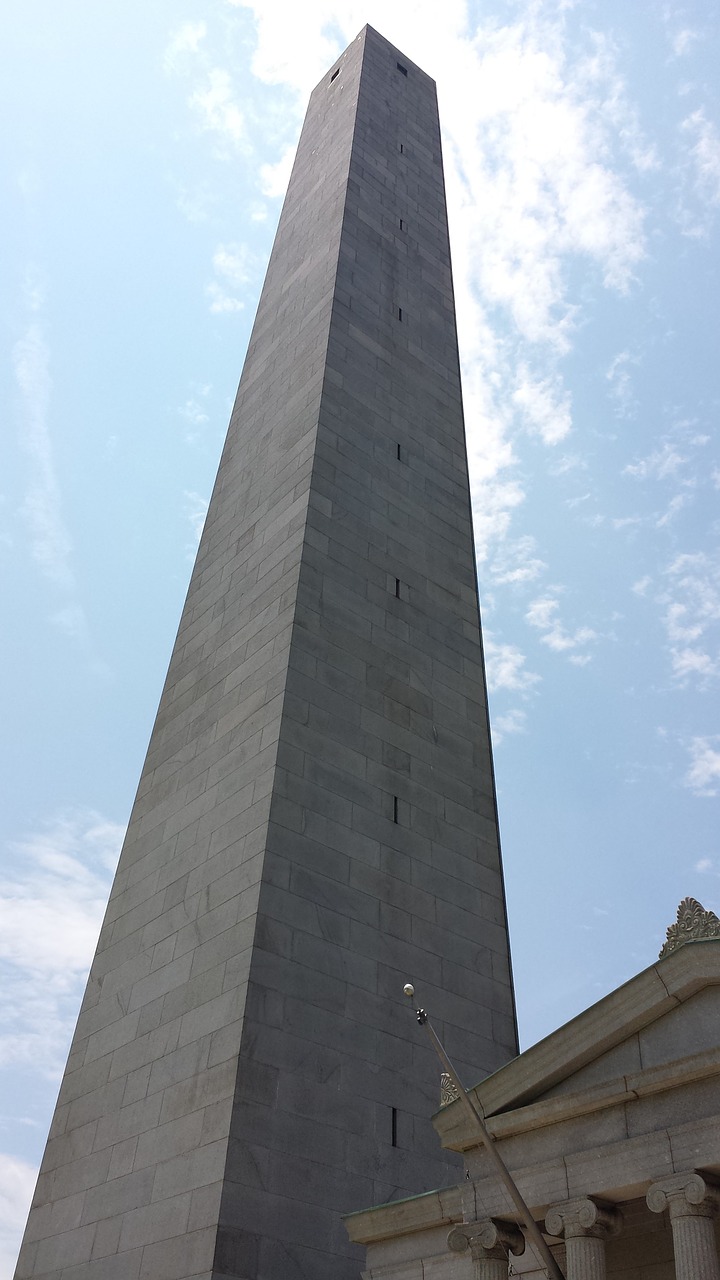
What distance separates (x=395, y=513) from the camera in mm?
36938

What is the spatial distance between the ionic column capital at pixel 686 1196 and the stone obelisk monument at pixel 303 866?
9979mm

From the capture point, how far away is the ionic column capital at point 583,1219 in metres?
16.1

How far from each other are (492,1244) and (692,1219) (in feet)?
12.3

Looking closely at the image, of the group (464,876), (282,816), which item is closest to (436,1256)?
(282,816)

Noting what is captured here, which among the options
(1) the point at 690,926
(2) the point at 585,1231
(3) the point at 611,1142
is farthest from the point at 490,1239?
(1) the point at 690,926

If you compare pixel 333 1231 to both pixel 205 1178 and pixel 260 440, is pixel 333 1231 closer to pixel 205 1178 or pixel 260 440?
pixel 205 1178

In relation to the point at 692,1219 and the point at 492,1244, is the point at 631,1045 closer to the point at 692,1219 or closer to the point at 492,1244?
the point at 692,1219

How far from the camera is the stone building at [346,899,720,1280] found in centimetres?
1541

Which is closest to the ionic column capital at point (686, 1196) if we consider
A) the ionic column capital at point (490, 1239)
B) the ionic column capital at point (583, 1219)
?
the ionic column capital at point (583, 1219)

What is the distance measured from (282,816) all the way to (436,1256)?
10.7 metres

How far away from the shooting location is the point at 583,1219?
52.9ft

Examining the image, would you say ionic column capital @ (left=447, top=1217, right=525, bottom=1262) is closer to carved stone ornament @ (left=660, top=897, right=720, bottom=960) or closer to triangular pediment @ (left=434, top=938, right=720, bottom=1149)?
triangular pediment @ (left=434, top=938, right=720, bottom=1149)

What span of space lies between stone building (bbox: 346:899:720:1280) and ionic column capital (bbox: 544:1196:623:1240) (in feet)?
0.07

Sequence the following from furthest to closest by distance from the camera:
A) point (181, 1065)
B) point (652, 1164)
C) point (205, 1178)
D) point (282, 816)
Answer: point (282, 816)
point (181, 1065)
point (205, 1178)
point (652, 1164)
